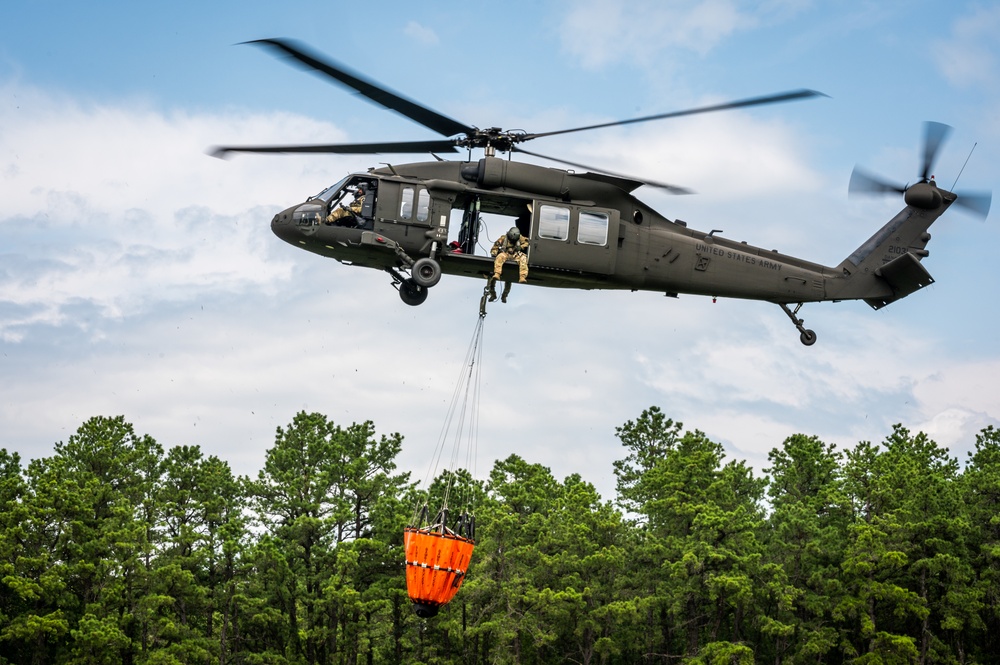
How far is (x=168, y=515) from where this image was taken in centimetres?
6016

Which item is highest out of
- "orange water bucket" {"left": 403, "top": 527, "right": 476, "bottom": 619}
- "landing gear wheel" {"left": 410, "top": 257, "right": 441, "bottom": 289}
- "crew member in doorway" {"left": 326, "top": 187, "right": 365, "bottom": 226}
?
"crew member in doorway" {"left": 326, "top": 187, "right": 365, "bottom": 226}

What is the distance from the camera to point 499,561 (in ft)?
186

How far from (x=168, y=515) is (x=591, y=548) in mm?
19286

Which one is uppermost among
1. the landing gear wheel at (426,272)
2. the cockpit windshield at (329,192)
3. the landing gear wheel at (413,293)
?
the cockpit windshield at (329,192)

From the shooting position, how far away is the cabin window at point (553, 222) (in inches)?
1107

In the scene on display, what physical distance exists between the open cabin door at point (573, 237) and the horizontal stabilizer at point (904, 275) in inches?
302

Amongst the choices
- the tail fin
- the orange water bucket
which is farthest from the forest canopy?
the orange water bucket

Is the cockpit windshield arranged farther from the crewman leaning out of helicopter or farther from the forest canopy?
the forest canopy

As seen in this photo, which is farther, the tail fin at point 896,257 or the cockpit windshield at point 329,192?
the tail fin at point 896,257

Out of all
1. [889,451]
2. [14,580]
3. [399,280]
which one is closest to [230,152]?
[399,280]

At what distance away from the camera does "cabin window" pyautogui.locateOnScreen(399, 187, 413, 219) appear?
27984 millimetres

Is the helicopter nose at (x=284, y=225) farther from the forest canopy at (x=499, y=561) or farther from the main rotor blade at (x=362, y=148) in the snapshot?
the forest canopy at (x=499, y=561)

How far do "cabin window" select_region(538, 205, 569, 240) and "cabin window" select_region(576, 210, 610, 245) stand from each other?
340 mm

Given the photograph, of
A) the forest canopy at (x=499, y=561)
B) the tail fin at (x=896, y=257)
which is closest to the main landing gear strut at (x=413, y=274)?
the tail fin at (x=896, y=257)
